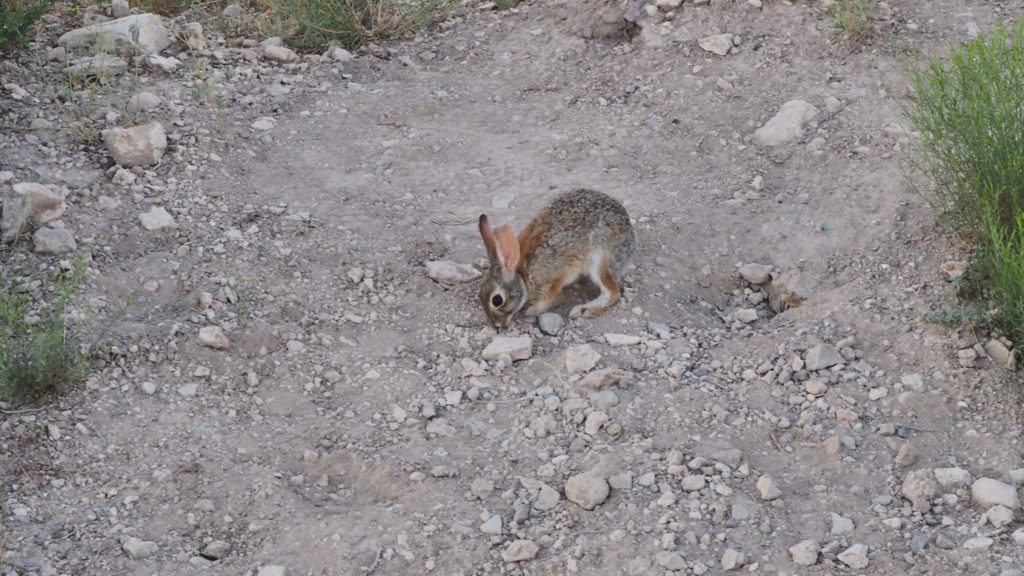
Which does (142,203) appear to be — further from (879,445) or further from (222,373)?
(879,445)

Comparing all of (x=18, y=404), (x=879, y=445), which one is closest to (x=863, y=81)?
(x=879, y=445)

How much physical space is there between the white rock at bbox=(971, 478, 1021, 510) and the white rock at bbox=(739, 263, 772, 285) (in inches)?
72.0

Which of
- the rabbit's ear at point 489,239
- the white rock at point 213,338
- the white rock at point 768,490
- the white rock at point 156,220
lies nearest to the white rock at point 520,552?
the white rock at point 768,490

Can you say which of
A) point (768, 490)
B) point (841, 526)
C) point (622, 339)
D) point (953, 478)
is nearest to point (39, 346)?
point (622, 339)

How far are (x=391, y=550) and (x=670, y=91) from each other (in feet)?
14.1

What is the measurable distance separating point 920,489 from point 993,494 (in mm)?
279

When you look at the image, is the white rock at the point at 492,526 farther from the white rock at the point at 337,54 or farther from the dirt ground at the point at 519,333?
the white rock at the point at 337,54

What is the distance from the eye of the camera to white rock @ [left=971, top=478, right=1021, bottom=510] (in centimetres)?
446

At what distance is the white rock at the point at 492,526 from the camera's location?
454 cm

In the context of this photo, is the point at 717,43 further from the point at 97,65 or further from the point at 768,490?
the point at 97,65

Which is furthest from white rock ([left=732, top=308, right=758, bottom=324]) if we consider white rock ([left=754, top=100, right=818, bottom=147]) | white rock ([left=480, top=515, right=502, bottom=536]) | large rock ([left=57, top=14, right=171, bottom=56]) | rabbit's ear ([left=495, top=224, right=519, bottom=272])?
large rock ([left=57, top=14, right=171, bottom=56])

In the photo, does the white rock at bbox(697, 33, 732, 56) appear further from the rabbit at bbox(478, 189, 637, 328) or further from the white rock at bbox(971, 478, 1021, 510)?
the white rock at bbox(971, 478, 1021, 510)

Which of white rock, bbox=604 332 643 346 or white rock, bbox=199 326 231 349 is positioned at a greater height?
white rock, bbox=604 332 643 346

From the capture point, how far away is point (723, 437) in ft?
16.3
